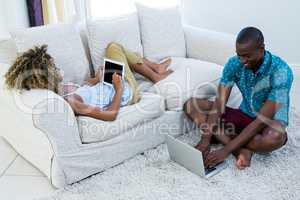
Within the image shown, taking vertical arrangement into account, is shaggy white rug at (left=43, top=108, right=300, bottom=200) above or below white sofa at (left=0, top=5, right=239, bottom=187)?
below

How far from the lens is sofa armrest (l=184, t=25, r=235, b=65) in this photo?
2.92 metres

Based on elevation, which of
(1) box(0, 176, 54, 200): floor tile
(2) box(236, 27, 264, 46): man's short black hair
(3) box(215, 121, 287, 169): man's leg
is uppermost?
(2) box(236, 27, 264, 46): man's short black hair

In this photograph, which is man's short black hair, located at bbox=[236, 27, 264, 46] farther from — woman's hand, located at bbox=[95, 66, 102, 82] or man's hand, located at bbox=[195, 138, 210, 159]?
woman's hand, located at bbox=[95, 66, 102, 82]

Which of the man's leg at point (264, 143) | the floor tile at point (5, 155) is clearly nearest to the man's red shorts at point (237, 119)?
Answer: the man's leg at point (264, 143)

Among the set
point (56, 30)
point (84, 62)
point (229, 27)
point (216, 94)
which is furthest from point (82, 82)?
point (229, 27)

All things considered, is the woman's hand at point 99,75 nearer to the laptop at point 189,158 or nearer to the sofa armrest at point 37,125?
the sofa armrest at point 37,125

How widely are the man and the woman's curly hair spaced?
990mm

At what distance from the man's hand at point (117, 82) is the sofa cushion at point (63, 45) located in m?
0.35

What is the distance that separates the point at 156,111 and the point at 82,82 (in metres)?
0.59

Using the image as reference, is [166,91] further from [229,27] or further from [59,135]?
[229,27]

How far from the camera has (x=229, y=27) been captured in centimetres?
380

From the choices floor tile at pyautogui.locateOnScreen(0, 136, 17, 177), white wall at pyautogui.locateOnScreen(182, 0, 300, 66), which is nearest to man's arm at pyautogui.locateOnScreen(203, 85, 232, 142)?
floor tile at pyautogui.locateOnScreen(0, 136, 17, 177)

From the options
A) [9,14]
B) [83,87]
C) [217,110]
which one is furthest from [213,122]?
[9,14]

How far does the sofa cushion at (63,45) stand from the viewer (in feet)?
7.53
